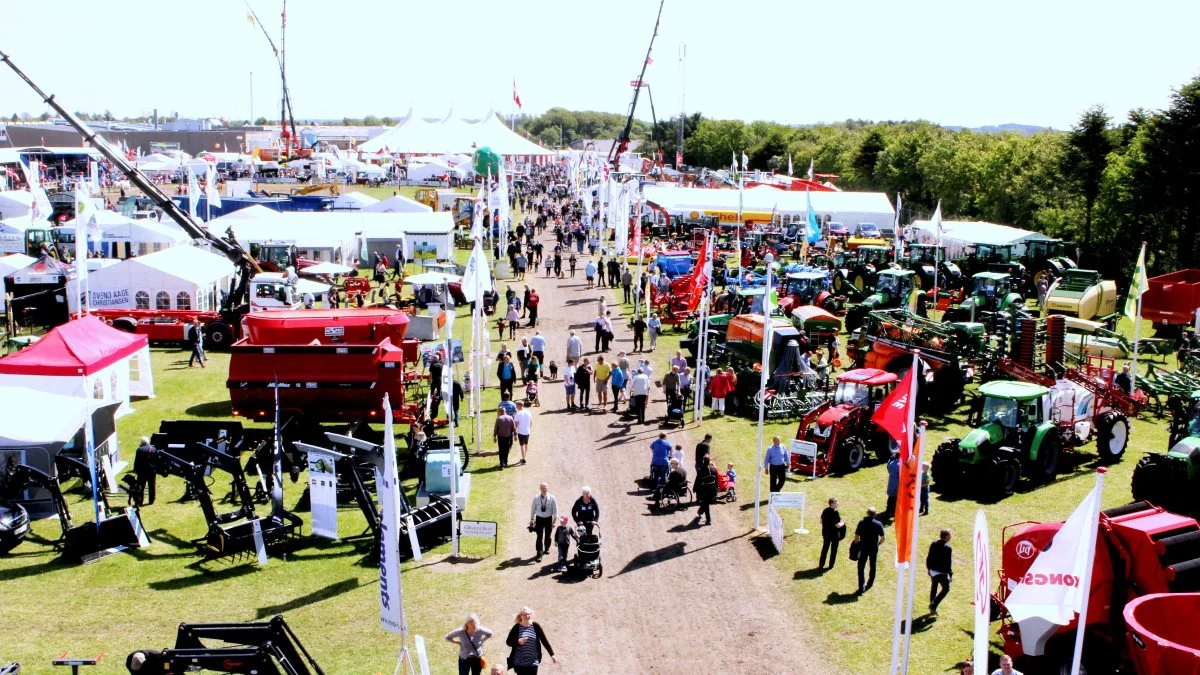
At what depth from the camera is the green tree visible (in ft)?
152

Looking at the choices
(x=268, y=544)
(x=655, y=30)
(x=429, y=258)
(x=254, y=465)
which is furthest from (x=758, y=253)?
(x=268, y=544)

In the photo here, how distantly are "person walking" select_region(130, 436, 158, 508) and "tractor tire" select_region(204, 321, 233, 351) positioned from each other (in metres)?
12.0

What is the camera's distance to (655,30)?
2473 inches

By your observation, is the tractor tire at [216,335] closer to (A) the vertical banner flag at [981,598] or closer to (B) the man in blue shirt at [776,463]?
(B) the man in blue shirt at [776,463]

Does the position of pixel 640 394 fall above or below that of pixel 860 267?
below

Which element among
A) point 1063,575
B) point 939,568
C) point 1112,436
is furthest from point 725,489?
point 1063,575

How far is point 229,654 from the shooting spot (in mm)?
9352

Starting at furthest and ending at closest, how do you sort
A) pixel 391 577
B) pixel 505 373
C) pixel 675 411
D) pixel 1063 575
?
pixel 505 373 → pixel 675 411 → pixel 391 577 → pixel 1063 575

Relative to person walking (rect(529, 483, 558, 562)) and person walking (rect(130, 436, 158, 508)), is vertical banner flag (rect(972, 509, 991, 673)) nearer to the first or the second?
person walking (rect(529, 483, 558, 562))

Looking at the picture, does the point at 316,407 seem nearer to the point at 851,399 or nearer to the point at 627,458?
the point at 627,458

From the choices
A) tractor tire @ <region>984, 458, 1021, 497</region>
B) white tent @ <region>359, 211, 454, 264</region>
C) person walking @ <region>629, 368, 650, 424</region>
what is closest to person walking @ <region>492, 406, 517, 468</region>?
person walking @ <region>629, 368, 650, 424</region>

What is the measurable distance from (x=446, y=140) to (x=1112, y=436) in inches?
1934

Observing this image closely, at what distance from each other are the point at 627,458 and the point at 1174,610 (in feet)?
33.7

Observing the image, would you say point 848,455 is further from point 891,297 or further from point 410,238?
point 410,238
